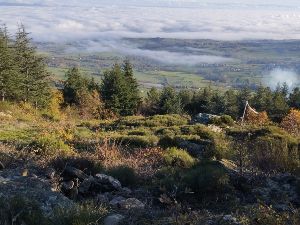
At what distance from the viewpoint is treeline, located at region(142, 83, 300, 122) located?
145ft

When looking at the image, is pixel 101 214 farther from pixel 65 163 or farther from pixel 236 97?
pixel 236 97

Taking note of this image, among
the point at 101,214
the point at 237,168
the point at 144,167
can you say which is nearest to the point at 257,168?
the point at 237,168

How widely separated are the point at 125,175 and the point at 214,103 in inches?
1627

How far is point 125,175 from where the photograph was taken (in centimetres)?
657

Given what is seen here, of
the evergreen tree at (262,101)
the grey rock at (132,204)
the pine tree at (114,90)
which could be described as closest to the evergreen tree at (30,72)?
the pine tree at (114,90)

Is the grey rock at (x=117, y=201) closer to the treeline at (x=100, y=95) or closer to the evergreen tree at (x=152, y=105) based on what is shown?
the treeline at (x=100, y=95)

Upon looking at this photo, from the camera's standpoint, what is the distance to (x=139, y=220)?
15.1 feet

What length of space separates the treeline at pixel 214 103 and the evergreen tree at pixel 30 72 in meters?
11.2

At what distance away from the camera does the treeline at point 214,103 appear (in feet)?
145

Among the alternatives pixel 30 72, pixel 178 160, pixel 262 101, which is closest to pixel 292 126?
pixel 178 160

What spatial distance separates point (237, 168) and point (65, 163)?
286 cm

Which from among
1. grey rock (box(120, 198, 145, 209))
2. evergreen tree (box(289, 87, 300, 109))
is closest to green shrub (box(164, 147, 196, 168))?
grey rock (box(120, 198, 145, 209))

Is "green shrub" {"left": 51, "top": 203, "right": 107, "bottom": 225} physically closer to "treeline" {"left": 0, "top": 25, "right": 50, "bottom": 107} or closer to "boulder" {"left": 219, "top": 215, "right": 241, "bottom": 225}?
"boulder" {"left": 219, "top": 215, "right": 241, "bottom": 225}

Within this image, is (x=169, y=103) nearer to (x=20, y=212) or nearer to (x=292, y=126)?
(x=292, y=126)
